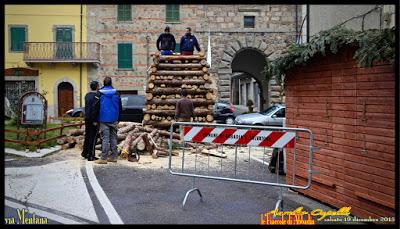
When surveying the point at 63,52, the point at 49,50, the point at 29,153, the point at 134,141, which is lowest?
the point at 29,153

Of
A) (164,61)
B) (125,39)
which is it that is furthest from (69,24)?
(164,61)

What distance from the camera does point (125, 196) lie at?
7219mm

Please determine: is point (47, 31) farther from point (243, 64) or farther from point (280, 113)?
point (280, 113)

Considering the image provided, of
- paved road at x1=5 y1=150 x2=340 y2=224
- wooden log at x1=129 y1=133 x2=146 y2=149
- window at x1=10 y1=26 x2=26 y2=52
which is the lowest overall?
paved road at x1=5 y1=150 x2=340 y2=224

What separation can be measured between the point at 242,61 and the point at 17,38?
1715 centimetres

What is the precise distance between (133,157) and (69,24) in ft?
78.6

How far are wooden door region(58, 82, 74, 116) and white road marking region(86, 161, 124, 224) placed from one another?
2425cm

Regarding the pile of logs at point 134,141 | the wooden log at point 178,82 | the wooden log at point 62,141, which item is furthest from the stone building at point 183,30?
the wooden log at point 62,141

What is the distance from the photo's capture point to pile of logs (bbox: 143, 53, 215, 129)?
52.1 ft

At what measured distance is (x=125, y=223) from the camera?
569 centimetres

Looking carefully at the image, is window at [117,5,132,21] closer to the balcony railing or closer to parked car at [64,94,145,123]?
the balcony railing

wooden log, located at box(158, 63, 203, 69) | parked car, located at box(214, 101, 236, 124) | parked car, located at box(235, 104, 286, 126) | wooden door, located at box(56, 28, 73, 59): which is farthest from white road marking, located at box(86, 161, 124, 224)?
wooden door, located at box(56, 28, 73, 59)

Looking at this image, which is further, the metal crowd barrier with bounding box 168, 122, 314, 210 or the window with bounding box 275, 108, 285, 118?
the window with bounding box 275, 108, 285, 118

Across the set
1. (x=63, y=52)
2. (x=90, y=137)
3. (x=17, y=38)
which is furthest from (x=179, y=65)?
(x=17, y=38)
